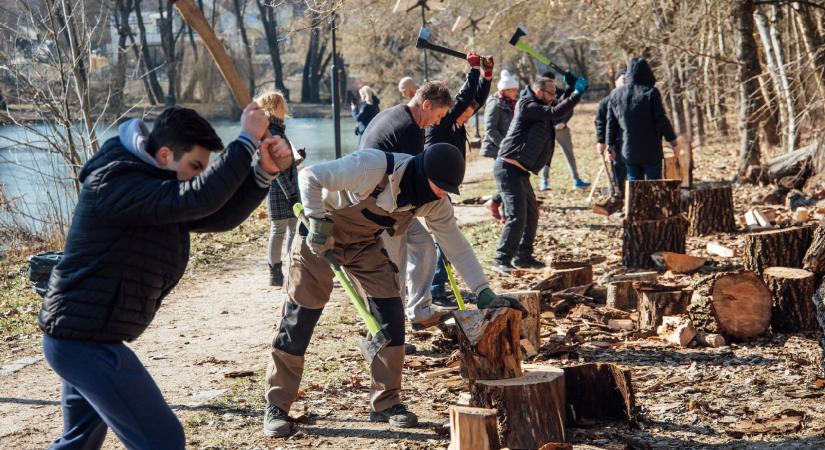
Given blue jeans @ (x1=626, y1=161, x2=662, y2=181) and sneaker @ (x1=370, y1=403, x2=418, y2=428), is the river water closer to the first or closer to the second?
blue jeans @ (x1=626, y1=161, x2=662, y2=181)

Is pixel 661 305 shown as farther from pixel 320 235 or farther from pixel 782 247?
pixel 320 235

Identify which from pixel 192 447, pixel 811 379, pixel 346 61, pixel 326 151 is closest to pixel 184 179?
pixel 192 447

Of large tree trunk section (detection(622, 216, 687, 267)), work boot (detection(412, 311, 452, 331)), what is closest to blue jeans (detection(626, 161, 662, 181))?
large tree trunk section (detection(622, 216, 687, 267))

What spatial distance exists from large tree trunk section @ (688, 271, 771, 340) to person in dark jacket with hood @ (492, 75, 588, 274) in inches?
116

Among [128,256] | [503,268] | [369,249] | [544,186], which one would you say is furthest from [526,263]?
[128,256]

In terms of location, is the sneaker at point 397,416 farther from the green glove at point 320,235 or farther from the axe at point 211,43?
the axe at point 211,43

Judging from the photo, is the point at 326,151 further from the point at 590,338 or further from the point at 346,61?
the point at 590,338

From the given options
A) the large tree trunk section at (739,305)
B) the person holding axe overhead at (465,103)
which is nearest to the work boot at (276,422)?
the person holding axe overhead at (465,103)

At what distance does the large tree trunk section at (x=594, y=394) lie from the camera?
5.06 meters

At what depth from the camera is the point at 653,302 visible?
7.08 m

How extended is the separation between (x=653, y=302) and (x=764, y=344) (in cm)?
85

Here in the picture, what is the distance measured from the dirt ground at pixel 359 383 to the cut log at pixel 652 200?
142 centimetres

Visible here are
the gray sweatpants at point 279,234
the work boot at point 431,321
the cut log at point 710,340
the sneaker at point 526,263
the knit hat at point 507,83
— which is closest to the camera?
the cut log at point 710,340

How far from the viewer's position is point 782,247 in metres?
7.26
